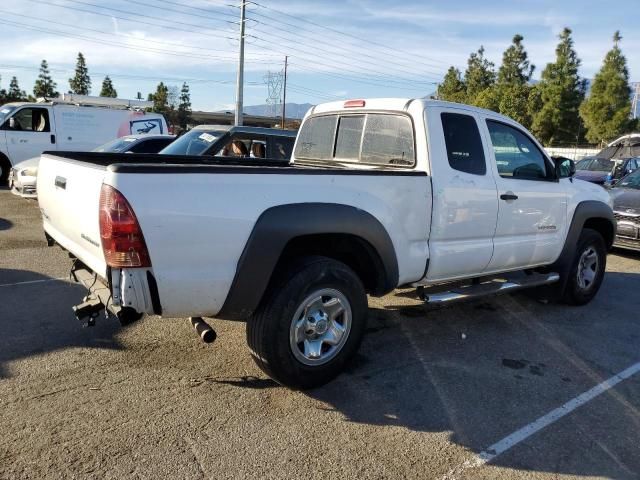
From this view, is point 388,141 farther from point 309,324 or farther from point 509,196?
point 309,324

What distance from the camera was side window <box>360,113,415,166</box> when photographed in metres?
4.42

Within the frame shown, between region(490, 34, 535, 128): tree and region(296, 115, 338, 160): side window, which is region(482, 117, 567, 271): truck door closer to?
region(296, 115, 338, 160): side window

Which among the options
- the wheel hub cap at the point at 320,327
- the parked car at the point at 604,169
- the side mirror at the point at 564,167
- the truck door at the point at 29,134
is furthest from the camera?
the truck door at the point at 29,134

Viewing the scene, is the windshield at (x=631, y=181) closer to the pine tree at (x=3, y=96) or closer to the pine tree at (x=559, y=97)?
the pine tree at (x=559, y=97)

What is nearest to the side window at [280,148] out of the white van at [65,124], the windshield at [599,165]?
the white van at [65,124]

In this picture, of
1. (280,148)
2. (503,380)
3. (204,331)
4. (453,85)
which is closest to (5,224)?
(280,148)

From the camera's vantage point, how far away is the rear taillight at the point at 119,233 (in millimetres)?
2873

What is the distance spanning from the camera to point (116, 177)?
9.37 feet

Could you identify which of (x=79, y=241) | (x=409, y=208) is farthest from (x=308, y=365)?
(x=79, y=241)

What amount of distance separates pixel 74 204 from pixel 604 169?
651 inches

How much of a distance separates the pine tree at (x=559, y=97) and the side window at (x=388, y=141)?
129ft

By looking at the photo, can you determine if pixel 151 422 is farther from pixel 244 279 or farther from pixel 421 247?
pixel 421 247

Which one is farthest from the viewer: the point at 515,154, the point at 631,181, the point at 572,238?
the point at 631,181

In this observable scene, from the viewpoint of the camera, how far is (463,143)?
457 cm
